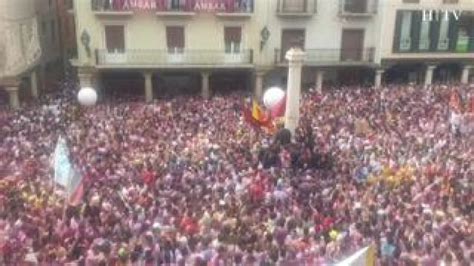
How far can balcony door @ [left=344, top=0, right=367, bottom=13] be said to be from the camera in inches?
1254

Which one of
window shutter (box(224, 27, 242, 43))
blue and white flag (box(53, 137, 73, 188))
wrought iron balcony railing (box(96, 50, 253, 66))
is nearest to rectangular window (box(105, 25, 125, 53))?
wrought iron balcony railing (box(96, 50, 253, 66))

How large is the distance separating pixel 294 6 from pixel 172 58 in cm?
627

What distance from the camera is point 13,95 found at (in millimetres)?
27984

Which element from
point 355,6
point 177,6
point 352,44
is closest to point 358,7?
point 355,6

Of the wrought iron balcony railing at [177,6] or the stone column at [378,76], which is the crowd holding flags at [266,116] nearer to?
the wrought iron balcony railing at [177,6]

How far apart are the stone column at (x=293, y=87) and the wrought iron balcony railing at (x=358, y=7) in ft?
40.0

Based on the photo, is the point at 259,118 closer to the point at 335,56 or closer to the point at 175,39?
the point at 175,39

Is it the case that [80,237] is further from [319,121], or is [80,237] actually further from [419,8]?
[419,8]

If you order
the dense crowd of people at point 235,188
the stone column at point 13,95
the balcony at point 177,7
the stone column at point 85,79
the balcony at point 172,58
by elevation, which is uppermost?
the balcony at point 177,7

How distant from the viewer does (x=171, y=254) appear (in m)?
12.9

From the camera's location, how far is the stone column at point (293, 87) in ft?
65.9

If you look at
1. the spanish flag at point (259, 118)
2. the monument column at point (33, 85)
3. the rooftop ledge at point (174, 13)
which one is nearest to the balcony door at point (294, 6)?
the rooftop ledge at point (174, 13)

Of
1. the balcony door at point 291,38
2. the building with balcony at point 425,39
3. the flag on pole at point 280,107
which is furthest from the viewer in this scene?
the building with balcony at point 425,39

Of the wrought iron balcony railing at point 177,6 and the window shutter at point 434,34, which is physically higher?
the wrought iron balcony railing at point 177,6
